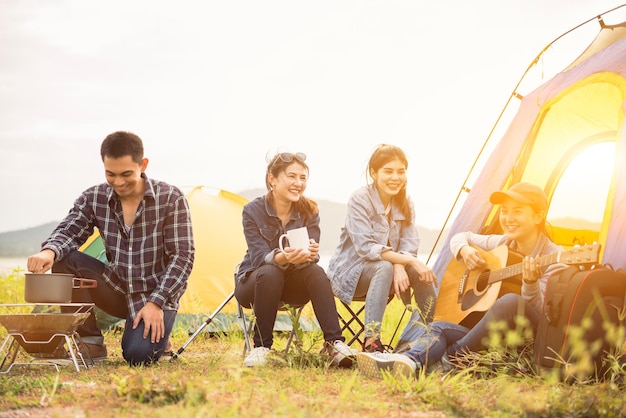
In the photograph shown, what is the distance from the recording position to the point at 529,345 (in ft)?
11.5

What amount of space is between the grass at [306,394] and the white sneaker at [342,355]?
0.20ft

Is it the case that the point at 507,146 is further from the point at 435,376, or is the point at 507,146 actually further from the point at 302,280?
the point at 435,376

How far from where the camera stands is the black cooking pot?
11.9 feet

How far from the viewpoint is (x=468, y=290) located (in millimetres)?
4129

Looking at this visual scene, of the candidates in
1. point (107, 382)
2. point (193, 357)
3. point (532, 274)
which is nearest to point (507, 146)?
point (532, 274)

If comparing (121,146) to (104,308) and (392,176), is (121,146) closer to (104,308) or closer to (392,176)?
Result: (104,308)

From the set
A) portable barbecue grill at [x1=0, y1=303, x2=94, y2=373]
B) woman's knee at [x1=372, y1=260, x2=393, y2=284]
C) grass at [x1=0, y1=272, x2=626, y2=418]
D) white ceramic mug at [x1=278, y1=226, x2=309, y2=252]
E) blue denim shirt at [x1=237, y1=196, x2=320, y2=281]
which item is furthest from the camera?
blue denim shirt at [x1=237, y1=196, x2=320, y2=281]

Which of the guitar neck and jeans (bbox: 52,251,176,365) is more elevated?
the guitar neck

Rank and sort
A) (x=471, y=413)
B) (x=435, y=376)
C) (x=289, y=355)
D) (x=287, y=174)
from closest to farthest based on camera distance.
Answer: (x=471, y=413)
(x=435, y=376)
(x=289, y=355)
(x=287, y=174)

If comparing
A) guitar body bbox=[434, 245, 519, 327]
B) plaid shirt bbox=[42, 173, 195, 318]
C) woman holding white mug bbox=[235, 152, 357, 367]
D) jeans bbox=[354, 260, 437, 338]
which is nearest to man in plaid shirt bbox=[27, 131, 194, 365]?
plaid shirt bbox=[42, 173, 195, 318]

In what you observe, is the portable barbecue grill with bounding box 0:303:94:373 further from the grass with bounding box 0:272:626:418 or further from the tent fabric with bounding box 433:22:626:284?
the tent fabric with bounding box 433:22:626:284

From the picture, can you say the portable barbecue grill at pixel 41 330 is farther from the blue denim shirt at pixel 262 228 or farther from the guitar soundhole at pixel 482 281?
the guitar soundhole at pixel 482 281

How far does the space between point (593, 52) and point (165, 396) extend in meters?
3.09

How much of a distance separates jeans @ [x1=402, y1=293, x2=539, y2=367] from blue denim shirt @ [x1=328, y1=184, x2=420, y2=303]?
0.65 m
